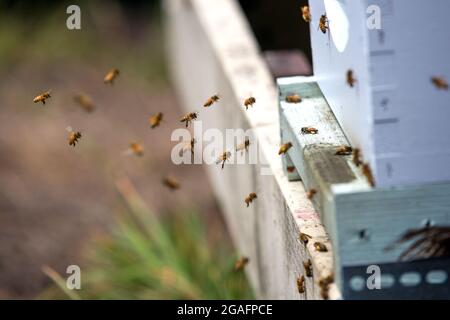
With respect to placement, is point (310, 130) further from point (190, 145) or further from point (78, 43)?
point (78, 43)

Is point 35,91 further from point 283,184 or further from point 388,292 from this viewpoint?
point 388,292

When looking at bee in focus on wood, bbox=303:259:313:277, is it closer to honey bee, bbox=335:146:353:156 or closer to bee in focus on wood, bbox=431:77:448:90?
honey bee, bbox=335:146:353:156

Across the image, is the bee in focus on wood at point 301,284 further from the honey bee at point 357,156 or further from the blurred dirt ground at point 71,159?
the blurred dirt ground at point 71,159

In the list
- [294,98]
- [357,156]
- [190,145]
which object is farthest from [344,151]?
[190,145]

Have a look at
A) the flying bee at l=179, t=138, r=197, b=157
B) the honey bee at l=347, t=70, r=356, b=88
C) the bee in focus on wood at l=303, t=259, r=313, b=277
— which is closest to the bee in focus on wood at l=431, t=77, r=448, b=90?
the honey bee at l=347, t=70, r=356, b=88

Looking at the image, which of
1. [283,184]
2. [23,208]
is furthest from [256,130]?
[23,208]
